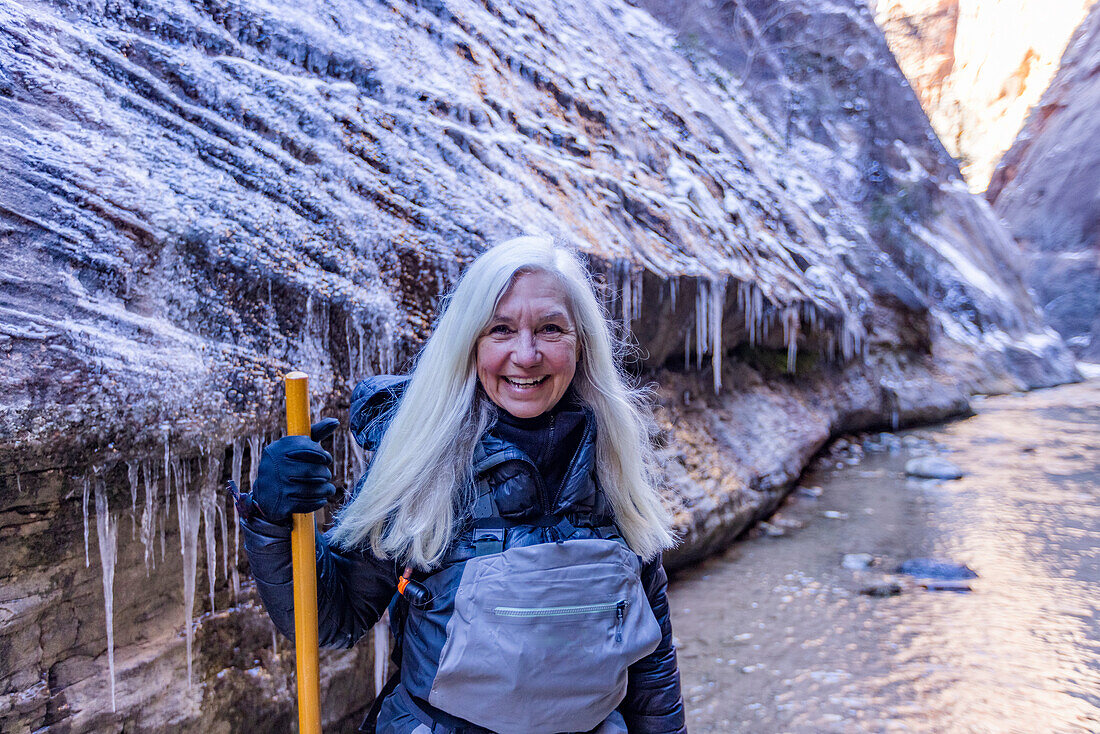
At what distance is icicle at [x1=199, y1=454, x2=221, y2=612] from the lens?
8.16 ft

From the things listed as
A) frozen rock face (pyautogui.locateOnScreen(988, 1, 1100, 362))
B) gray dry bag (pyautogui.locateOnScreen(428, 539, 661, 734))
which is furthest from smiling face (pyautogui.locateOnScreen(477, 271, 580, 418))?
frozen rock face (pyautogui.locateOnScreen(988, 1, 1100, 362))

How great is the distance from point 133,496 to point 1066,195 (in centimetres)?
2794

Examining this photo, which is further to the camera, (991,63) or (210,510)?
(991,63)

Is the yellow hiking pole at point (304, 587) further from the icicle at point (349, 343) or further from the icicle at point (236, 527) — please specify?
the icicle at point (349, 343)

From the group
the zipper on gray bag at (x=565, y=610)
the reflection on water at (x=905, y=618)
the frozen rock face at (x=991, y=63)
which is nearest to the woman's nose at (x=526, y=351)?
the zipper on gray bag at (x=565, y=610)

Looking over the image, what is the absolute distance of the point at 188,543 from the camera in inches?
96.2

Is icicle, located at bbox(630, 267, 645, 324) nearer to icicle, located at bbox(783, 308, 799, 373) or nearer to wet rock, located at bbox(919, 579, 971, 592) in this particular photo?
icicle, located at bbox(783, 308, 799, 373)

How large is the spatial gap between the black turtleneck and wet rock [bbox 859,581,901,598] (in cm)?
387

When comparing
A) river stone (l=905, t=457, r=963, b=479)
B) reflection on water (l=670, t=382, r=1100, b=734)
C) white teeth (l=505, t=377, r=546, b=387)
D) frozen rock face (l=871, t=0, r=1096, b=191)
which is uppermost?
frozen rock face (l=871, t=0, r=1096, b=191)

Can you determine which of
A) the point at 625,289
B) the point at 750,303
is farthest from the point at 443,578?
the point at 750,303

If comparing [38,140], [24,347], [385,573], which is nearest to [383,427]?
[385,573]

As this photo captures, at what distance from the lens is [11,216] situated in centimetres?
222

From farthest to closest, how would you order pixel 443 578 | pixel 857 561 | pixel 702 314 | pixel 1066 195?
1. pixel 1066 195
2. pixel 702 314
3. pixel 857 561
4. pixel 443 578

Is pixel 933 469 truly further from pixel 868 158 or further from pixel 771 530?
pixel 868 158
